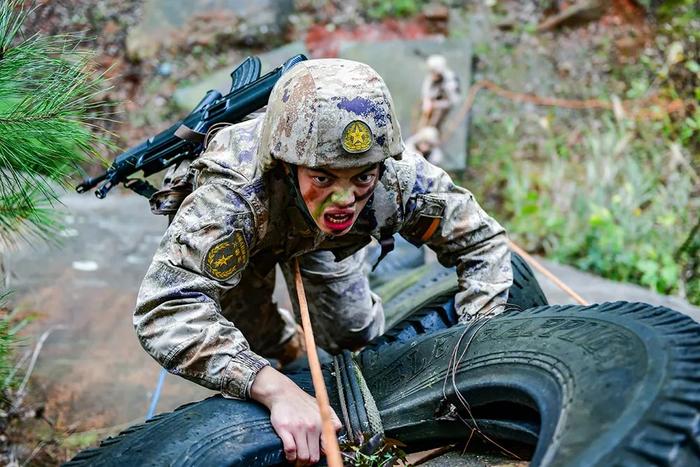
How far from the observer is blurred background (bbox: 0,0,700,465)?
140 inches

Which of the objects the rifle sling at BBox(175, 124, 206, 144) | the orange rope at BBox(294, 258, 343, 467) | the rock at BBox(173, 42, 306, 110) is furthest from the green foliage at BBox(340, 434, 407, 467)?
the rock at BBox(173, 42, 306, 110)

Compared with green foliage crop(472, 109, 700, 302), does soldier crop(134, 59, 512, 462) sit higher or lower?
higher

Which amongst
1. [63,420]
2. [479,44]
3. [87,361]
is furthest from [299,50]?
[63,420]

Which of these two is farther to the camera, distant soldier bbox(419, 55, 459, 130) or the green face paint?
distant soldier bbox(419, 55, 459, 130)

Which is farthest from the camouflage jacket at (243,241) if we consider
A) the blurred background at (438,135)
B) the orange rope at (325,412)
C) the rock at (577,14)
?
the rock at (577,14)

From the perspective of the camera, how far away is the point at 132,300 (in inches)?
163

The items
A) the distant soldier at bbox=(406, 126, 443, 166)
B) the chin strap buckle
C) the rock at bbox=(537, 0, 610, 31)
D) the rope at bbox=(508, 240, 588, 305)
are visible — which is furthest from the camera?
the rock at bbox=(537, 0, 610, 31)

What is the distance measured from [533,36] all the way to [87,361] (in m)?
5.18

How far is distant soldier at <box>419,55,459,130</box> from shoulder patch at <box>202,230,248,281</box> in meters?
4.53

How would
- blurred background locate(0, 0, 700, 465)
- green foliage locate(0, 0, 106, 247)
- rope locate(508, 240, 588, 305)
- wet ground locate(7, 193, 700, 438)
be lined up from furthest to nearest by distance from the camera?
blurred background locate(0, 0, 700, 465), wet ground locate(7, 193, 700, 438), rope locate(508, 240, 588, 305), green foliage locate(0, 0, 106, 247)

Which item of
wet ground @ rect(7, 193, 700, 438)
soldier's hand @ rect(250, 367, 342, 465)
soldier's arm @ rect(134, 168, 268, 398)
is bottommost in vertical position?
wet ground @ rect(7, 193, 700, 438)

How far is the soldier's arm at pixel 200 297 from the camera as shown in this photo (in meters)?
1.91

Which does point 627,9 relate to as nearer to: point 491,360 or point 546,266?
point 546,266

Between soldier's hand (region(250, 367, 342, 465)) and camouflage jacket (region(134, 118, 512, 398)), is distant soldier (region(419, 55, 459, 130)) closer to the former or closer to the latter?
camouflage jacket (region(134, 118, 512, 398))
